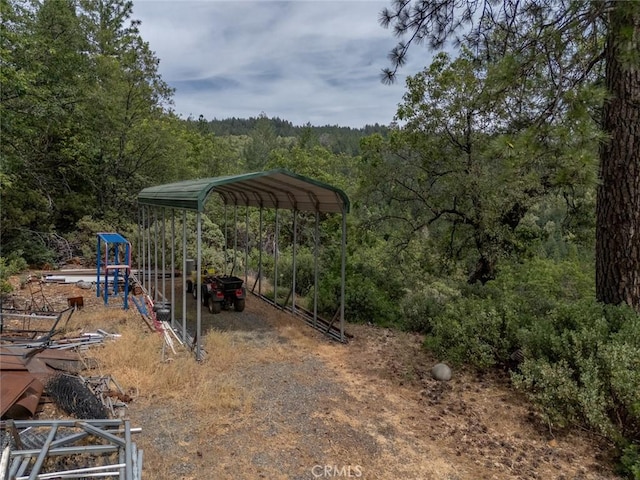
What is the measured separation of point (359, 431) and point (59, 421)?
96.7 inches

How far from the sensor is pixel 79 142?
13.6 metres

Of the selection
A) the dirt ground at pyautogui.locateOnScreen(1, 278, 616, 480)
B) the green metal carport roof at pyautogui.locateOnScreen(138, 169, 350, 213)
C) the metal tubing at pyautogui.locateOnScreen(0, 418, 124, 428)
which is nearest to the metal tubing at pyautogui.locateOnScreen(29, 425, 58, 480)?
the metal tubing at pyautogui.locateOnScreen(0, 418, 124, 428)

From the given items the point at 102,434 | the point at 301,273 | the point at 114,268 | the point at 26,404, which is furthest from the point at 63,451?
the point at 301,273

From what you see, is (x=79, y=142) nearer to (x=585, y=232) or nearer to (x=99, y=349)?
(x=99, y=349)

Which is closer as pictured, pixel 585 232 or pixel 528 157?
pixel 528 157

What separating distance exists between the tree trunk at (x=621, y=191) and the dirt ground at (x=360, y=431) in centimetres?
181

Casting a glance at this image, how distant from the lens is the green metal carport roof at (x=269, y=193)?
18.6 feet

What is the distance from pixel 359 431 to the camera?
3.79 meters

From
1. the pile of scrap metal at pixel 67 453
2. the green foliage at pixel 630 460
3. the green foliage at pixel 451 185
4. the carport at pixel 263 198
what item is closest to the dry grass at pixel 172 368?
the carport at pixel 263 198

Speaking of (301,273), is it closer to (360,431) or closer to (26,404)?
(360,431)

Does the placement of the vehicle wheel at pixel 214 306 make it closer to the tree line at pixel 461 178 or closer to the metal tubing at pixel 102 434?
the tree line at pixel 461 178

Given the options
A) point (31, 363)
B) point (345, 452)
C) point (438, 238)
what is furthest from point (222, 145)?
point (345, 452)

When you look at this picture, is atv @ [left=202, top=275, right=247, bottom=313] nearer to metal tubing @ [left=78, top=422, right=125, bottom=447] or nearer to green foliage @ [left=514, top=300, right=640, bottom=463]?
metal tubing @ [left=78, top=422, right=125, bottom=447]

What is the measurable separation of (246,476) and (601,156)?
5.09 m
